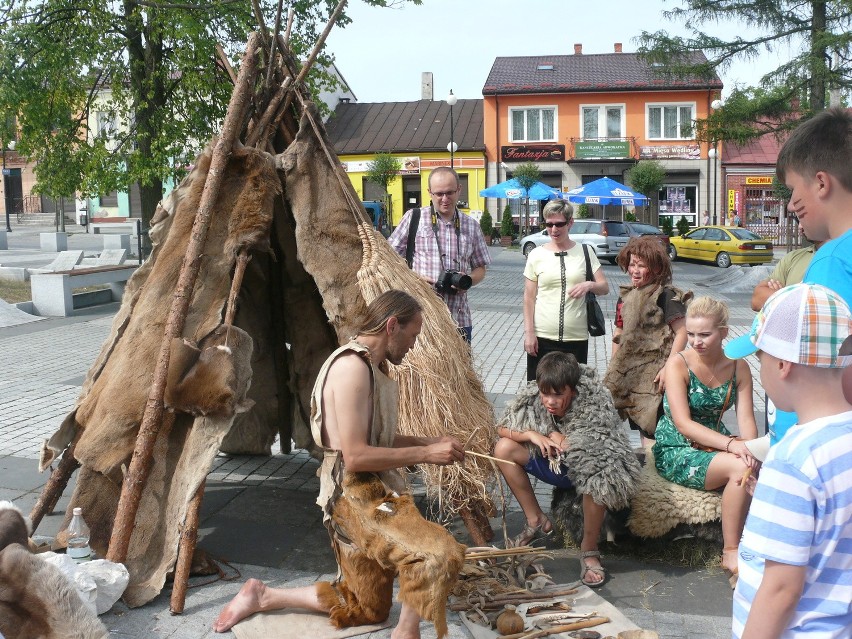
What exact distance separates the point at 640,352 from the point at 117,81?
14.2 m

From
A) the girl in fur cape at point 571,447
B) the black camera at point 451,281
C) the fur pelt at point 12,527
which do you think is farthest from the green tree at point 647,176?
the fur pelt at point 12,527

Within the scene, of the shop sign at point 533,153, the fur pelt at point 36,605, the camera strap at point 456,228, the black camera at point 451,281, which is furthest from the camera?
the shop sign at point 533,153

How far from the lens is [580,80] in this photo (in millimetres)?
41562

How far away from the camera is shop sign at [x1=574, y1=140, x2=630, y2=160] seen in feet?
133

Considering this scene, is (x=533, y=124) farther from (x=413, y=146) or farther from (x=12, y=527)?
(x=12, y=527)

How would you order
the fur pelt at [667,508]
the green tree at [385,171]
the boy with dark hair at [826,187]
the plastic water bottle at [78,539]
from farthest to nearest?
1. the green tree at [385,171]
2. the fur pelt at [667,508]
3. the plastic water bottle at [78,539]
4. the boy with dark hair at [826,187]

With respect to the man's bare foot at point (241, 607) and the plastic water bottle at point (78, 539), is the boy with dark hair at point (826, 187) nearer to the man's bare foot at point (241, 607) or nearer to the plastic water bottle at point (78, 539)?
the man's bare foot at point (241, 607)

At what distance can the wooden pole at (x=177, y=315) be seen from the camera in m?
4.16

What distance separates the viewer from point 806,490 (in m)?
1.86

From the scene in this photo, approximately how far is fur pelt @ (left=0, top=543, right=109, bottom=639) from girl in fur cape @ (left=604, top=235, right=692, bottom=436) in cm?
336

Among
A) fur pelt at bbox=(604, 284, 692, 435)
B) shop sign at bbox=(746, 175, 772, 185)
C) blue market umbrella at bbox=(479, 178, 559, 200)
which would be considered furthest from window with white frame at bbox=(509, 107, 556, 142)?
fur pelt at bbox=(604, 284, 692, 435)

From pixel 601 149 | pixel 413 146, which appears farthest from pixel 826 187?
pixel 413 146

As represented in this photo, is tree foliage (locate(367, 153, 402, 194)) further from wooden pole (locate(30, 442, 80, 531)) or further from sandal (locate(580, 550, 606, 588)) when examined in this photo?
sandal (locate(580, 550, 606, 588))

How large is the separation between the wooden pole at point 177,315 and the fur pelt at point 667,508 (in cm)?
253
